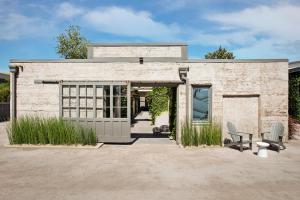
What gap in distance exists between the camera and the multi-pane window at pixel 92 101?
11.6 m

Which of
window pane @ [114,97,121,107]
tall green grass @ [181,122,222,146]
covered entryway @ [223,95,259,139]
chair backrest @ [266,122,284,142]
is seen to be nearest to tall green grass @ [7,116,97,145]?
window pane @ [114,97,121,107]

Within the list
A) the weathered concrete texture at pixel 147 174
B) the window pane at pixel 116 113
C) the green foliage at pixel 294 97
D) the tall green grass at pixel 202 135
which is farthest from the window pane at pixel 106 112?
the green foliage at pixel 294 97

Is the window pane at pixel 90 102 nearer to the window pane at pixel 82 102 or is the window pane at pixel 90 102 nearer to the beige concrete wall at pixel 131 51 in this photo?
the window pane at pixel 82 102

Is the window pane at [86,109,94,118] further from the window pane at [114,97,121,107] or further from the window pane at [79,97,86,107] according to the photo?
the window pane at [114,97,121,107]

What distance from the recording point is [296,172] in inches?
296

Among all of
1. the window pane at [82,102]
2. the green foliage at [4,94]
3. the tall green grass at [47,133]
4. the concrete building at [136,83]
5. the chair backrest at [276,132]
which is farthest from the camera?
the green foliage at [4,94]

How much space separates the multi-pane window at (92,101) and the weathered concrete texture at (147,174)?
1809 mm

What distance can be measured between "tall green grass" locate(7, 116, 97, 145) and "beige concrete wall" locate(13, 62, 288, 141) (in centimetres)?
93

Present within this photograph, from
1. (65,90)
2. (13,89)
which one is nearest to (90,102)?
(65,90)

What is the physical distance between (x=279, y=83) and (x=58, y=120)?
368 inches

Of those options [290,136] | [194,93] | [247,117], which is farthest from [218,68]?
Answer: [290,136]

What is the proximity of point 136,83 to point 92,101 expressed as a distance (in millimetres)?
2016

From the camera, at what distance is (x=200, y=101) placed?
11781 mm

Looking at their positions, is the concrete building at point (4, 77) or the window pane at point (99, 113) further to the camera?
the concrete building at point (4, 77)
